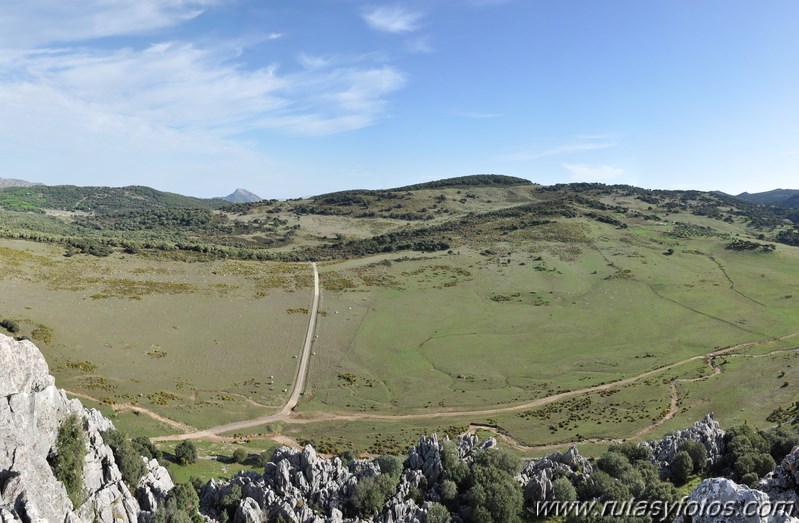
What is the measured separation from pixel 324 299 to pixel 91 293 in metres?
45.3

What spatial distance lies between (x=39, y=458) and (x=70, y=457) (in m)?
2.19

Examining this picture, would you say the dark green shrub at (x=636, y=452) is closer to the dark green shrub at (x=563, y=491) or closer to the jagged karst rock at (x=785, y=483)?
the dark green shrub at (x=563, y=491)

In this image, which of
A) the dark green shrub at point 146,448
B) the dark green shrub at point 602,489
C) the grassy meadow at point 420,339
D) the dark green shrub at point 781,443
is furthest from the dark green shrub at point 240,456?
the dark green shrub at point 781,443

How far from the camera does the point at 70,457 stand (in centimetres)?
2467

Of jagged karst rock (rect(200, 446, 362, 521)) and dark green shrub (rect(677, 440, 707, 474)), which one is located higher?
dark green shrub (rect(677, 440, 707, 474))

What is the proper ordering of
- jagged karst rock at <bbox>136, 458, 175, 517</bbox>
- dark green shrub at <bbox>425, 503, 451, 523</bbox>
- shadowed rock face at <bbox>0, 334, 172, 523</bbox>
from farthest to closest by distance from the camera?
1. dark green shrub at <bbox>425, 503, 451, 523</bbox>
2. jagged karst rock at <bbox>136, 458, 175, 517</bbox>
3. shadowed rock face at <bbox>0, 334, 172, 523</bbox>

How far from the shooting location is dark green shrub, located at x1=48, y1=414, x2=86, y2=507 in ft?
78.6

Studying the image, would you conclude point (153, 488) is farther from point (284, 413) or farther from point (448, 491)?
point (284, 413)

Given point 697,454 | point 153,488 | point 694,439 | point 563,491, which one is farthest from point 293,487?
point 694,439

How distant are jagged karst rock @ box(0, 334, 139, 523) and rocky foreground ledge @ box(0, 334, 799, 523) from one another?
5 centimetres

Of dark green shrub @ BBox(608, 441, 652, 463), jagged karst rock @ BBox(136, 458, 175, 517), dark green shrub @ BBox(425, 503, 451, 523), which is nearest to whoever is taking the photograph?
jagged karst rock @ BBox(136, 458, 175, 517)

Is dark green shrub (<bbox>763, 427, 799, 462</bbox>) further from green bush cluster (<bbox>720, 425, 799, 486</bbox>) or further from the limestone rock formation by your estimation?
the limestone rock formation

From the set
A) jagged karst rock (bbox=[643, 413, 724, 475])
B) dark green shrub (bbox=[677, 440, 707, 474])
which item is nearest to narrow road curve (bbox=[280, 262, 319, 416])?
jagged karst rock (bbox=[643, 413, 724, 475])

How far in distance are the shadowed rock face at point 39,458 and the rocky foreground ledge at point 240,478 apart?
51 millimetres
